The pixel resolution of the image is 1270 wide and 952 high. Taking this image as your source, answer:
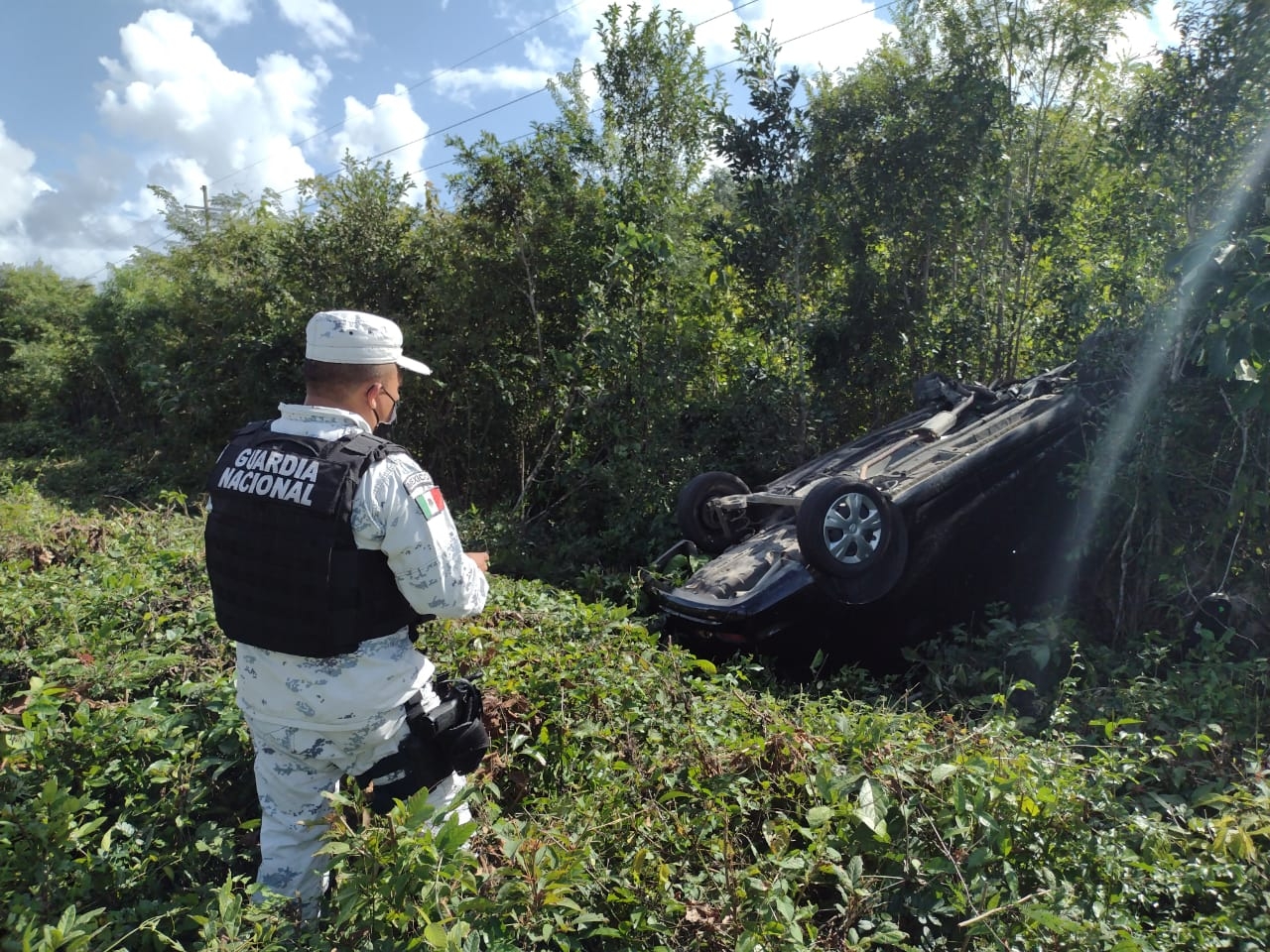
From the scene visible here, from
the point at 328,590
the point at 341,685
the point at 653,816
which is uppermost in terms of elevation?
the point at 328,590

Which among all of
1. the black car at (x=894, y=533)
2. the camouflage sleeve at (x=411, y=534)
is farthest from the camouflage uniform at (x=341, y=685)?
the black car at (x=894, y=533)

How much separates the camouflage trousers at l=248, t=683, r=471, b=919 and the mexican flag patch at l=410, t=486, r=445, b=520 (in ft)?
1.89

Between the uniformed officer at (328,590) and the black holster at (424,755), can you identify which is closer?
the uniformed officer at (328,590)

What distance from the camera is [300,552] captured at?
221 centimetres

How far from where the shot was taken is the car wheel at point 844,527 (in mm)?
4266

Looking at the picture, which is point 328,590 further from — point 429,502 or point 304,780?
point 304,780

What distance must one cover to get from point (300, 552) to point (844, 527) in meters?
2.94

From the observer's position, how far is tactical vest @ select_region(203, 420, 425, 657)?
2195 mm

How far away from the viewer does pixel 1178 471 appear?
4.57m

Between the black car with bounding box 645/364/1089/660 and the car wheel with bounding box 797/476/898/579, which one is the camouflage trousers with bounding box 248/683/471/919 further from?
the car wheel with bounding box 797/476/898/579

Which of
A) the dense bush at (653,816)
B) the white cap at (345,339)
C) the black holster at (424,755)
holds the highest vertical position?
the white cap at (345,339)

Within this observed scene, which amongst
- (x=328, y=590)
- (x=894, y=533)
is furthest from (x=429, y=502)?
(x=894, y=533)

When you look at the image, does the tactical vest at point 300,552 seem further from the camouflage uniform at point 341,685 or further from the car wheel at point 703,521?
the car wheel at point 703,521

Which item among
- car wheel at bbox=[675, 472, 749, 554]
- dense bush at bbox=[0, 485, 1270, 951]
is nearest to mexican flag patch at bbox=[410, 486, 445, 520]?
dense bush at bbox=[0, 485, 1270, 951]
